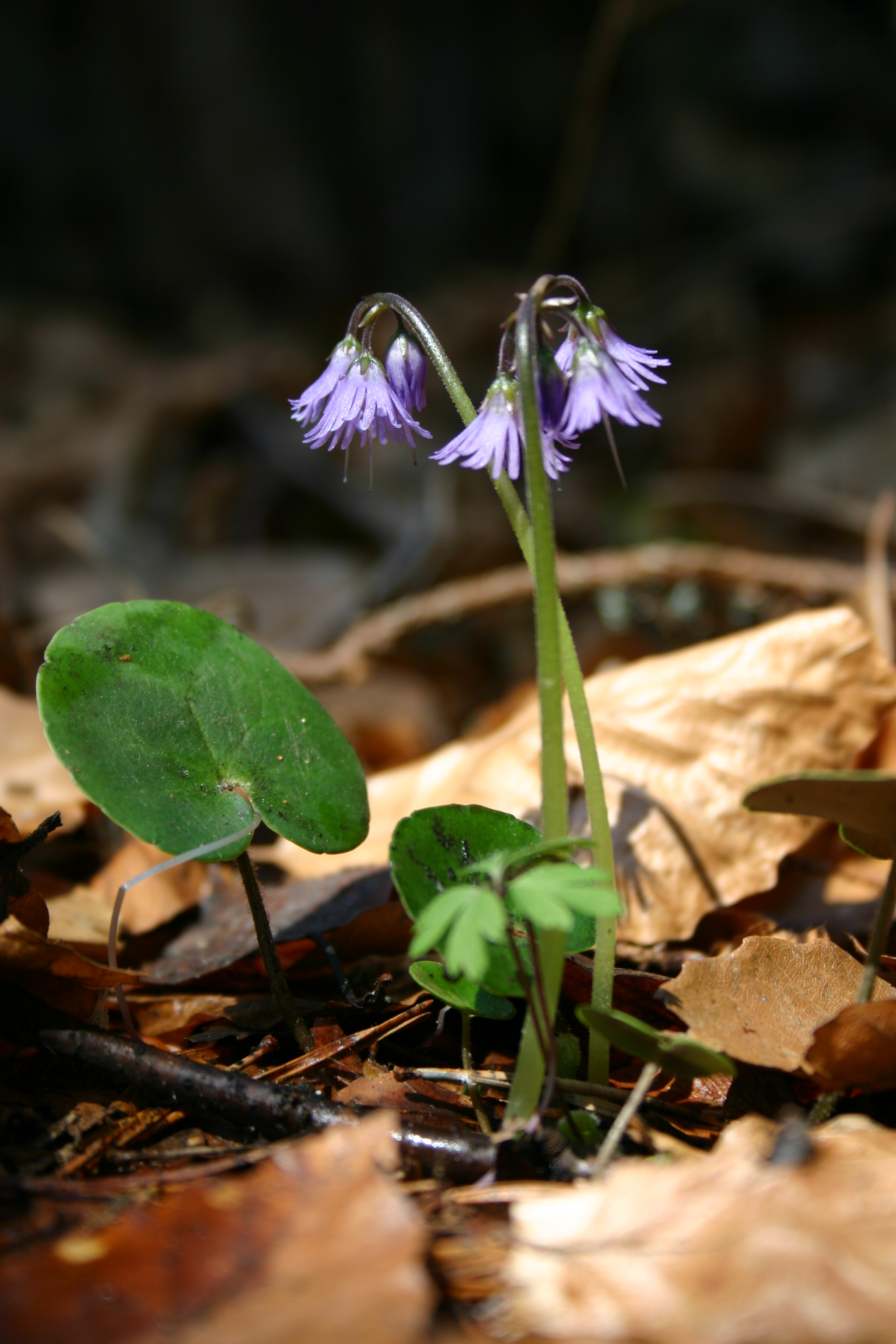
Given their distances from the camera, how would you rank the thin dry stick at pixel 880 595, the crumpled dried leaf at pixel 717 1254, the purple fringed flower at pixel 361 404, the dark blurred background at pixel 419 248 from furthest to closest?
the dark blurred background at pixel 419 248
the thin dry stick at pixel 880 595
the purple fringed flower at pixel 361 404
the crumpled dried leaf at pixel 717 1254

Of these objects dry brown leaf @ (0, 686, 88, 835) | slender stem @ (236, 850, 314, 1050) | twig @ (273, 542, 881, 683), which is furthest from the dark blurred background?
slender stem @ (236, 850, 314, 1050)

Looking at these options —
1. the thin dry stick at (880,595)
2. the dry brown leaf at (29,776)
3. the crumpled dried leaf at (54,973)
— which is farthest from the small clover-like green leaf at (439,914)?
the thin dry stick at (880,595)

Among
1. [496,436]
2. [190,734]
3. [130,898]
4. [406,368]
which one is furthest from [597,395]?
[130,898]

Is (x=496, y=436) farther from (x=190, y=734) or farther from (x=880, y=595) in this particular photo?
(x=880, y=595)

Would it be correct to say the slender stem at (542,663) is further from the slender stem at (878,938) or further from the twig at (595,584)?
the twig at (595,584)

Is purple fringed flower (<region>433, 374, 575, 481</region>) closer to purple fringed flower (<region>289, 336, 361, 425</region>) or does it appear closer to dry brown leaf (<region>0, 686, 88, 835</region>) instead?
purple fringed flower (<region>289, 336, 361, 425</region>)

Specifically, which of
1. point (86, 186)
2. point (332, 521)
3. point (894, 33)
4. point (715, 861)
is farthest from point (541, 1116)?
point (894, 33)
